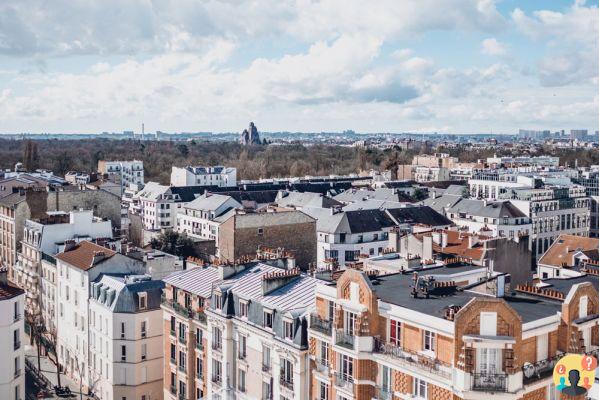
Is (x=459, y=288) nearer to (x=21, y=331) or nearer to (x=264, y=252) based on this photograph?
(x=264, y=252)

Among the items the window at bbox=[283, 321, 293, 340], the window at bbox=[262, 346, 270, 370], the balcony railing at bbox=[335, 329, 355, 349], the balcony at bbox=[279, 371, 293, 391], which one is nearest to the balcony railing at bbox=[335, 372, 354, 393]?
the balcony railing at bbox=[335, 329, 355, 349]

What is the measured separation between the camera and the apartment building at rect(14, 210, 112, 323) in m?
61.4

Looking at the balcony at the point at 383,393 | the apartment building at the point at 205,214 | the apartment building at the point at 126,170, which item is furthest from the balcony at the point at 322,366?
the apartment building at the point at 126,170

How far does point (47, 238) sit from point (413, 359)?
43703 millimetres

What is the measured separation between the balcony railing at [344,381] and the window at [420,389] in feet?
10.1

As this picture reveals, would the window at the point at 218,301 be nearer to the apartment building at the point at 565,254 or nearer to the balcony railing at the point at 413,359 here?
the balcony railing at the point at 413,359

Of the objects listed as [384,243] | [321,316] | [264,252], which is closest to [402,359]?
[321,316]

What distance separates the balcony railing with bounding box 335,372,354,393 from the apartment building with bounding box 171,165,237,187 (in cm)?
10974

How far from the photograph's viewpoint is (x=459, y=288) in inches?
1226

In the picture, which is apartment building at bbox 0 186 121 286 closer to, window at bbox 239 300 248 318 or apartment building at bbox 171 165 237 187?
window at bbox 239 300 248 318

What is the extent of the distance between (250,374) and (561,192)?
74303 millimetres

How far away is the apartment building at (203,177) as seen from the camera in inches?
5492

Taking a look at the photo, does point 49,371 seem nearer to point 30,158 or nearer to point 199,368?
point 199,368

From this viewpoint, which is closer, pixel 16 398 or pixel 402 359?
pixel 402 359
